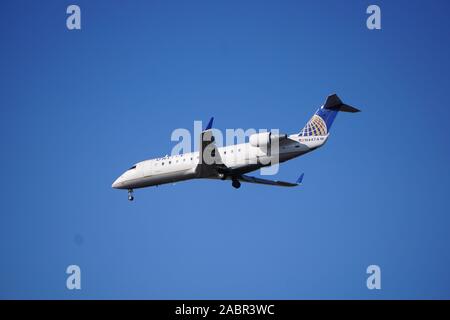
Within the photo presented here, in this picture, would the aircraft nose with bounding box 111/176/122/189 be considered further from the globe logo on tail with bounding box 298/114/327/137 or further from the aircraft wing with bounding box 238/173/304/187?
the globe logo on tail with bounding box 298/114/327/137

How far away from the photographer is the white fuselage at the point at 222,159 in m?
→ 37.2

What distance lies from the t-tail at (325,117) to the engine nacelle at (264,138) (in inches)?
67.0

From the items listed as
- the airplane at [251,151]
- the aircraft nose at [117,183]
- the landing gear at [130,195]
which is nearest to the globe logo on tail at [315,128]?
the airplane at [251,151]

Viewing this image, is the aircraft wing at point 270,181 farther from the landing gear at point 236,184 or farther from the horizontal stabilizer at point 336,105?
the horizontal stabilizer at point 336,105

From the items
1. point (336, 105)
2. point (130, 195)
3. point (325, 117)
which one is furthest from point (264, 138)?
point (130, 195)

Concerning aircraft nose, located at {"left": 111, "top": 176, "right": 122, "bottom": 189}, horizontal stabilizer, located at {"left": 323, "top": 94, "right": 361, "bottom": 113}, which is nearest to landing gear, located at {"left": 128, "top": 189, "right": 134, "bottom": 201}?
aircraft nose, located at {"left": 111, "top": 176, "right": 122, "bottom": 189}

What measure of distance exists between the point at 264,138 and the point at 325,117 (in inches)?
157
